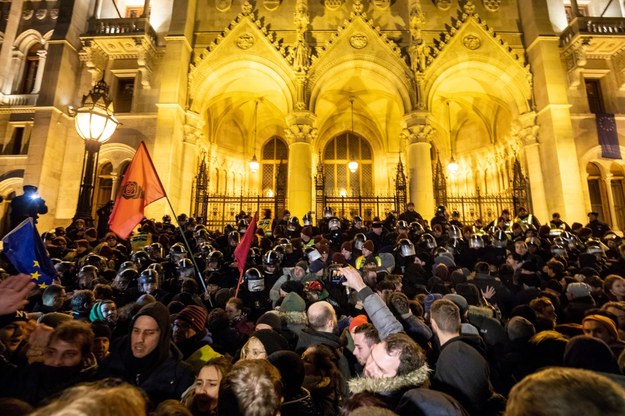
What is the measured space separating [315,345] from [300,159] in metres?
14.7

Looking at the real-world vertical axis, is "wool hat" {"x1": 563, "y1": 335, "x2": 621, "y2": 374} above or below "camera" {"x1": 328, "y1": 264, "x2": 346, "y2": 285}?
below

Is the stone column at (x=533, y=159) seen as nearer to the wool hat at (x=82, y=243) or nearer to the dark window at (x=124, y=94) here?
the wool hat at (x=82, y=243)

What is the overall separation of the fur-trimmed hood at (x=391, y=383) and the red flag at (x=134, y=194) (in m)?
5.65

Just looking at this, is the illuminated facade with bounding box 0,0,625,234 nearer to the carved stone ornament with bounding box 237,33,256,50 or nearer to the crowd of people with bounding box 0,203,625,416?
the carved stone ornament with bounding box 237,33,256,50

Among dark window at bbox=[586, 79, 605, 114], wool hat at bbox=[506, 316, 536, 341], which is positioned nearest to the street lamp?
wool hat at bbox=[506, 316, 536, 341]

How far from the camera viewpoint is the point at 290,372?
266 centimetres

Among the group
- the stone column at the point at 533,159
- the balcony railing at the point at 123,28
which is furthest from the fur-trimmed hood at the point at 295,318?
the balcony railing at the point at 123,28

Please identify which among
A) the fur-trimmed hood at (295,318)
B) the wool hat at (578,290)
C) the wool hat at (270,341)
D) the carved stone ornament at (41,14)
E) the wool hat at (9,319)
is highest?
the carved stone ornament at (41,14)

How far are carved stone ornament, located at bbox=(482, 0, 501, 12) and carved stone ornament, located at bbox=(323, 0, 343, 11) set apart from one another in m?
7.63

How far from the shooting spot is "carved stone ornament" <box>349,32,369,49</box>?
732 inches

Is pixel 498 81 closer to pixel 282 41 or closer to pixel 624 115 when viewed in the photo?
pixel 624 115

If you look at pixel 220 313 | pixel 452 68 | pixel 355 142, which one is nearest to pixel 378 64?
pixel 452 68

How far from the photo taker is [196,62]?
18.7 m

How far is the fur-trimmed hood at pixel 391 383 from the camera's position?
98.2 inches
